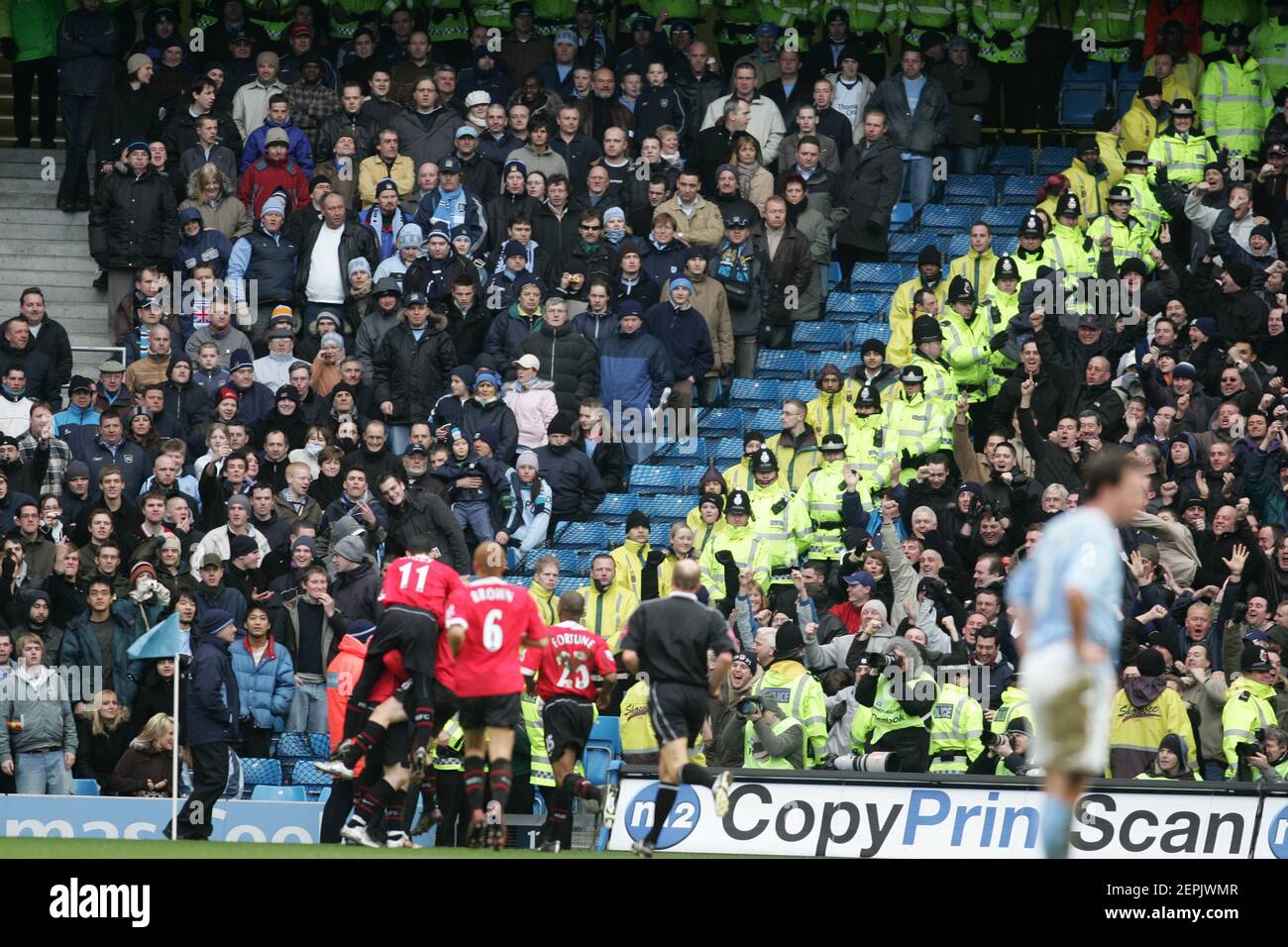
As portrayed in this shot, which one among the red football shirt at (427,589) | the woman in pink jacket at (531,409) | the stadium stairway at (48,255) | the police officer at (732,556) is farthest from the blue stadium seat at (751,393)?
the red football shirt at (427,589)

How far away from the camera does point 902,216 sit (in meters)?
25.3

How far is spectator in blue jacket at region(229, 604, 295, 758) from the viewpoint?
1891 centimetres

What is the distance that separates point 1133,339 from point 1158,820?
22.0 feet

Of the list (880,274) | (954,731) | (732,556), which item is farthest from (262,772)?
(880,274)

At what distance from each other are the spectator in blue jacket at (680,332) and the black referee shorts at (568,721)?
6.44 meters

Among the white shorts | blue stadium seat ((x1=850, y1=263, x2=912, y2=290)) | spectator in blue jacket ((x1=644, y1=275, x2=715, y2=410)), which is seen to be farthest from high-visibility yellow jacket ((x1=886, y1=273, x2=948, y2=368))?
the white shorts

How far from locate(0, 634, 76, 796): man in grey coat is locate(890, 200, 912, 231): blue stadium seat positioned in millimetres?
10989

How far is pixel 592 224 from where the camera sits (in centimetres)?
2298

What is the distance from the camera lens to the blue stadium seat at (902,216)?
25312mm

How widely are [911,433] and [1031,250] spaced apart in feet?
8.97

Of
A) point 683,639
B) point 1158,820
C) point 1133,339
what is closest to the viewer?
point 683,639

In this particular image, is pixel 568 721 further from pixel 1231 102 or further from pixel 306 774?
pixel 1231 102
